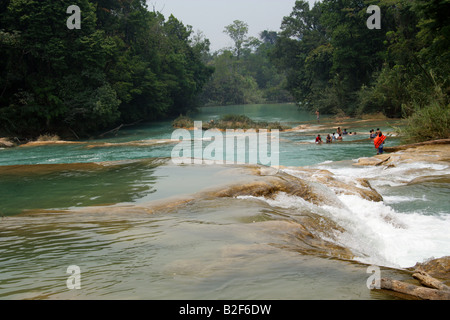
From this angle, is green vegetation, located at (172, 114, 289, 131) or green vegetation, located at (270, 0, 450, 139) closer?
green vegetation, located at (270, 0, 450, 139)

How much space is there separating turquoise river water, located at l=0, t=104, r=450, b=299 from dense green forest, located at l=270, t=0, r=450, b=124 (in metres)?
8.61

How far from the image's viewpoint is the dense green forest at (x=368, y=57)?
19.7 metres

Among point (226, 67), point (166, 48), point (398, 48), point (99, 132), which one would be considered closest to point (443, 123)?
point (398, 48)

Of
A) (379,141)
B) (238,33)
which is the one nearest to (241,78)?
(238,33)

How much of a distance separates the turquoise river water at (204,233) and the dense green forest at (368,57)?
8.61 m

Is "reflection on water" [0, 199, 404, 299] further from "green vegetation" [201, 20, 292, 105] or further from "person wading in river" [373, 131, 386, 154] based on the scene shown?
"green vegetation" [201, 20, 292, 105]

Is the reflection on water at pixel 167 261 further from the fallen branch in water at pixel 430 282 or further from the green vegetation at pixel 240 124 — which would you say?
the green vegetation at pixel 240 124

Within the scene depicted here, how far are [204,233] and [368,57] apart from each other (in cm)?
3800

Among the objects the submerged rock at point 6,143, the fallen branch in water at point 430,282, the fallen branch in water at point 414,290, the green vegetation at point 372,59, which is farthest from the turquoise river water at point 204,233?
the submerged rock at point 6,143

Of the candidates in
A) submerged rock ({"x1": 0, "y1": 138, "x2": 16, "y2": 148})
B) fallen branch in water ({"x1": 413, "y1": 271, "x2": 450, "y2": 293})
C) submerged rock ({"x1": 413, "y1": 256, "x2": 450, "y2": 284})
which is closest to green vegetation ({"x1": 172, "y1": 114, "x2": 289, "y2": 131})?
→ submerged rock ({"x1": 0, "y1": 138, "x2": 16, "y2": 148})

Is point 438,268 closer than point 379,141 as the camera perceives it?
Yes

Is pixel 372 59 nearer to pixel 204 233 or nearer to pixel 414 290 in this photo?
pixel 204 233

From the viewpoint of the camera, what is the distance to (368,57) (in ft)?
127

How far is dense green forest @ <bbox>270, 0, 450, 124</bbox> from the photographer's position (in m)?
19.7
